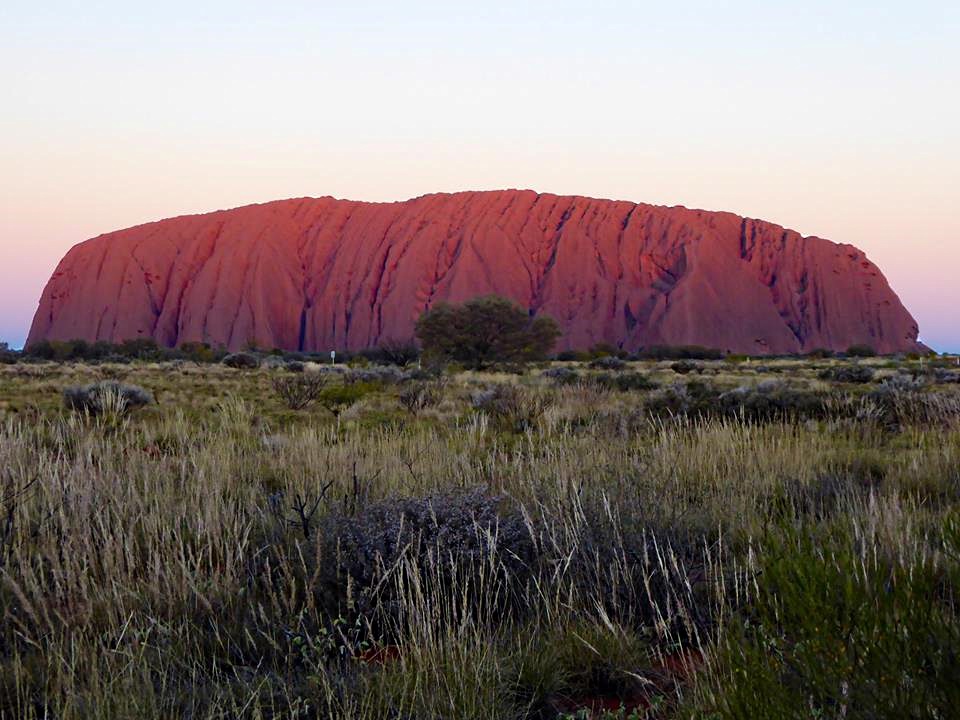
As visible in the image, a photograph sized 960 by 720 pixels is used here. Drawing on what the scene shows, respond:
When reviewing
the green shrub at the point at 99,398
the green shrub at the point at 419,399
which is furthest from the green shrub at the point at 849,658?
the green shrub at the point at 99,398

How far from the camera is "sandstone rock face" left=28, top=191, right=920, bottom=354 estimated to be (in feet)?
268

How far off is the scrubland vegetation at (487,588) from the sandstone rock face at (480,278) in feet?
239

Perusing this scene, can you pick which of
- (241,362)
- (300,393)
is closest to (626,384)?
(300,393)

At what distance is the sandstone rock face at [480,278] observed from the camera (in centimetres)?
8169

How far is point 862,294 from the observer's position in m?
87.6

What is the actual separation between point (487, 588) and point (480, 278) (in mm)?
81759

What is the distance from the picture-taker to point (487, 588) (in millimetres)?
3426

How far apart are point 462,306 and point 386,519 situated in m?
39.7

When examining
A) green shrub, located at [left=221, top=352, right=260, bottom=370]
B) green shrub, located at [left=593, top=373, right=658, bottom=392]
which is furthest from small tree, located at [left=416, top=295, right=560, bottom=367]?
green shrub, located at [left=593, top=373, right=658, bottom=392]

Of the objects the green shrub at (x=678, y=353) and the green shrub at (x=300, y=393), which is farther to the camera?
the green shrub at (x=678, y=353)

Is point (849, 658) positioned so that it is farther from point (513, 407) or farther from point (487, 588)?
point (513, 407)

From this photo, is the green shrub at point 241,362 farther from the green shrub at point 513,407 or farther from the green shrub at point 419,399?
the green shrub at point 513,407

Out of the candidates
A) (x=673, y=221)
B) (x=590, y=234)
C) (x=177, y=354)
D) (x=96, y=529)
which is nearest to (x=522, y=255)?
(x=590, y=234)

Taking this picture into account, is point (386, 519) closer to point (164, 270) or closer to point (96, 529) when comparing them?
point (96, 529)
